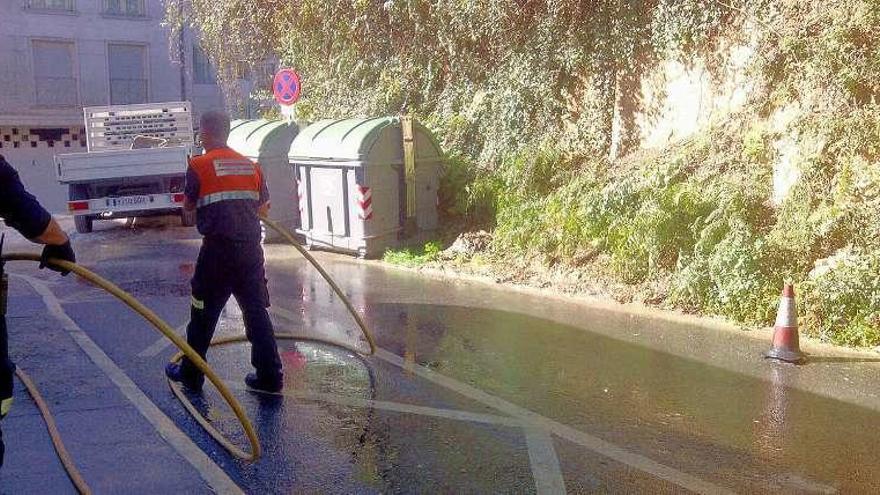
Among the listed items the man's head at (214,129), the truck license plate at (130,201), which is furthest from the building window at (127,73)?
the man's head at (214,129)

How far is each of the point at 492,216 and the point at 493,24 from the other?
2.91m

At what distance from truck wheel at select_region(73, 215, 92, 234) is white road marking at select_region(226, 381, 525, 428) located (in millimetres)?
10698

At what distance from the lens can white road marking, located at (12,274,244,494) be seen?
417 cm

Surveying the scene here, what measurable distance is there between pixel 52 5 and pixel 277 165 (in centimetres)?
1826

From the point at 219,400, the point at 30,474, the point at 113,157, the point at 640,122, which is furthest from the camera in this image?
the point at 113,157

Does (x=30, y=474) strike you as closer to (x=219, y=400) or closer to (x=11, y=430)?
(x=11, y=430)

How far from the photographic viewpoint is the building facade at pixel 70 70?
86.9ft

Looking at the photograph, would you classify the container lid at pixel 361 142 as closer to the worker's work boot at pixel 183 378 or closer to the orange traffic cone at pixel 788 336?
the worker's work boot at pixel 183 378

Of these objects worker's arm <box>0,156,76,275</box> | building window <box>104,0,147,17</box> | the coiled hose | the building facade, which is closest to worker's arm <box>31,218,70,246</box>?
worker's arm <box>0,156,76,275</box>

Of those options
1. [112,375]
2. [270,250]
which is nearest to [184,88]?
[270,250]

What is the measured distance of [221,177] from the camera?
5.22m

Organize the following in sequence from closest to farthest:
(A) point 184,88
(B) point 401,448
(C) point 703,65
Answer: (B) point 401,448, (C) point 703,65, (A) point 184,88

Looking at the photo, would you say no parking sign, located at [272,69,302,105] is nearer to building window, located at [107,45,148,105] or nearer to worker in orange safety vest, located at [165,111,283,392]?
worker in orange safety vest, located at [165,111,283,392]

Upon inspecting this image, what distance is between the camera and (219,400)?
5383 millimetres
